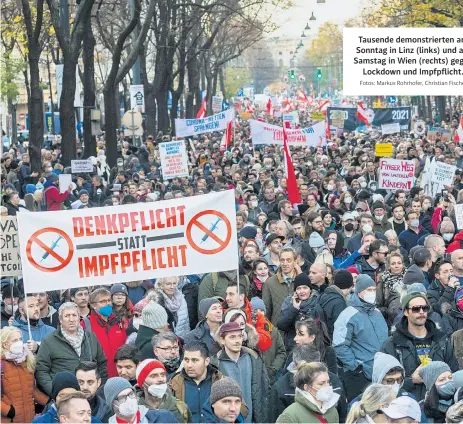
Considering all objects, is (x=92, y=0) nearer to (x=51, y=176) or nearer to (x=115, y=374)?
(x=51, y=176)

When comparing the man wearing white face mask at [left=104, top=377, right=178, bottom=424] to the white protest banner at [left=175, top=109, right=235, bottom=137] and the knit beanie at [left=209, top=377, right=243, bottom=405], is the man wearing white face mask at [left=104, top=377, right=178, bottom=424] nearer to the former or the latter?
the knit beanie at [left=209, top=377, right=243, bottom=405]

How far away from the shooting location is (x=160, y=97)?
1751 inches

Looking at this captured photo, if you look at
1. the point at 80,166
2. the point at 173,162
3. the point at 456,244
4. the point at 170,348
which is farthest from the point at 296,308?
the point at 80,166

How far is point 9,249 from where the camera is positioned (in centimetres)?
1077

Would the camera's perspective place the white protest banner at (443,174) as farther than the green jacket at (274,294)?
Yes

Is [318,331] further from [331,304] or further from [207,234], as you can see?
[207,234]

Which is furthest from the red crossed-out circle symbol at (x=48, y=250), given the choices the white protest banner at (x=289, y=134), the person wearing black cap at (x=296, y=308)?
the white protest banner at (x=289, y=134)

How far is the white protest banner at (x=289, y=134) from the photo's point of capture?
28.4 m

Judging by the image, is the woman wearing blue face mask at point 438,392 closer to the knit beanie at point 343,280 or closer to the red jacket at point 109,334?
the knit beanie at point 343,280

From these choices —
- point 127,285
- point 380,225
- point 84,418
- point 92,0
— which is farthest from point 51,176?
point 84,418

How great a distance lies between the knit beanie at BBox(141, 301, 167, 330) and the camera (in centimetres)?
919

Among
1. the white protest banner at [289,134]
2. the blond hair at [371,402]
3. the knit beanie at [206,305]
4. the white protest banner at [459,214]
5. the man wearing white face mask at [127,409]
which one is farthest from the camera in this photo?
the white protest banner at [289,134]

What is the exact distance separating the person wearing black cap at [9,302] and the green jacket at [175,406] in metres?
2.83

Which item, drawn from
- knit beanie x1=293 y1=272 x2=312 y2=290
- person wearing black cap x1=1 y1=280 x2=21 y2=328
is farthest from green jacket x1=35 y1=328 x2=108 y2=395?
knit beanie x1=293 y1=272 x2=312 y2=290
